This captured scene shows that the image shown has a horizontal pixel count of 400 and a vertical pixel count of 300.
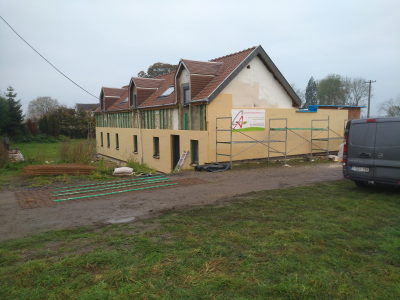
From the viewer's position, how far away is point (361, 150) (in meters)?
7.91

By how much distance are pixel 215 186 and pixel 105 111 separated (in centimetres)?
2143

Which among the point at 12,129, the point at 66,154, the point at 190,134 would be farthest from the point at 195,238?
the point at 12,129

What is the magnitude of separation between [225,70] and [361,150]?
847 centimetres

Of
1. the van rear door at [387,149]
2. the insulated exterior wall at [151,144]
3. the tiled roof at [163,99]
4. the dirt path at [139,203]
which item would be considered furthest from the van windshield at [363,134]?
the tiled roof at [163,99]

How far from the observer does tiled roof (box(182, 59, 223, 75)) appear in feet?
48.8

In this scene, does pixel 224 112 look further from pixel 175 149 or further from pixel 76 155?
pixel 76 155

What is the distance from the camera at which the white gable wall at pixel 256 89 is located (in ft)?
47.8

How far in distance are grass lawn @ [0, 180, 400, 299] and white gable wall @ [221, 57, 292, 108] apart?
30.2 feet

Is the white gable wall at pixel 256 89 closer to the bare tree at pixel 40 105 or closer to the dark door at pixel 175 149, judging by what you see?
the dark door at pixel 175 149

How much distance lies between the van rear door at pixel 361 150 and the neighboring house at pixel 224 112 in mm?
5314

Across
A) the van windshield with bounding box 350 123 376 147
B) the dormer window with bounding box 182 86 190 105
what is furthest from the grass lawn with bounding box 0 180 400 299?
the dormer window with bounding box 182 86 190 105

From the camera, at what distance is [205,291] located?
314 centimetres

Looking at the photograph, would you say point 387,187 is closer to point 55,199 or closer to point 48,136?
point 55,199

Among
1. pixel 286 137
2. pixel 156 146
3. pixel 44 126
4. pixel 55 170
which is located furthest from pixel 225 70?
pixel 44 126
